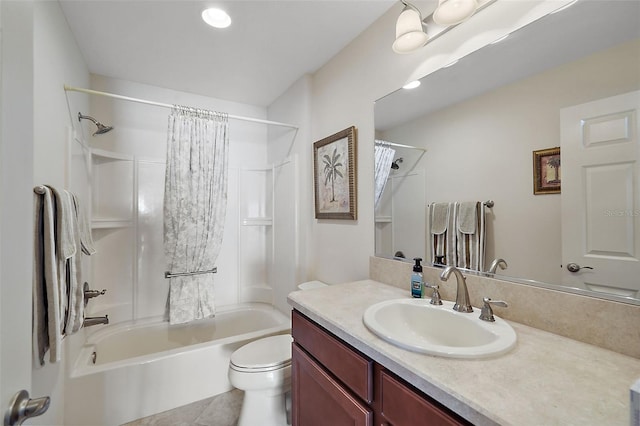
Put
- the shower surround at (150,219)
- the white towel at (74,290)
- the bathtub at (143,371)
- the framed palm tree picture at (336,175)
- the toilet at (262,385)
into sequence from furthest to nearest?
the shower surround at (150,219), the framed palm tree picture at (336,175), the bathtub at (143,371), the toilet at (262,385), the white towel at (74,290)

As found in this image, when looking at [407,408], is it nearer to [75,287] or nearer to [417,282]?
[417,282]

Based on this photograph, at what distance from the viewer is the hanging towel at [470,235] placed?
112 centimetres

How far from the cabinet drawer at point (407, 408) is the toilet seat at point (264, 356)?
894 mm

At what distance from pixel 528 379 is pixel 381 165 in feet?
3.85

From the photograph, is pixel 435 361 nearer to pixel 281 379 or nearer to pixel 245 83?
pixel 281 379

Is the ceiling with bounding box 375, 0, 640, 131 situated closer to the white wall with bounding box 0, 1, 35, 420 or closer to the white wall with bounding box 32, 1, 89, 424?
the white wall with bounding box 0, 1, 35, 420

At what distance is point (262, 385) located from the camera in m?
1.45

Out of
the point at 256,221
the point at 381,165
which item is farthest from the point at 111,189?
the point at 381,165

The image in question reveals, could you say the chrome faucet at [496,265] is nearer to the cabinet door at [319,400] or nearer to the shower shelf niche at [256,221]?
the cabinet door at [319,400]

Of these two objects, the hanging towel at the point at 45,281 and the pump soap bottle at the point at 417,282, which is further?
the pump soap bottle at the point at 417,282

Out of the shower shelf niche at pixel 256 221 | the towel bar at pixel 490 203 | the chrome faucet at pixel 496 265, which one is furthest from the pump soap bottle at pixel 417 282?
the shower shelf niche at pixel 256 221

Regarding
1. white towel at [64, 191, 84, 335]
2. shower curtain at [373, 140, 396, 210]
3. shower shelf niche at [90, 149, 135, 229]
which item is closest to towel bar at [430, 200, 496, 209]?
shower curtain at [373, 140, 396, 210]

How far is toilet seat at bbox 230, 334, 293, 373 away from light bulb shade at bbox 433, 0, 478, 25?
1.88m

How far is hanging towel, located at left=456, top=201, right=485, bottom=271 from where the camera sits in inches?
44.2
